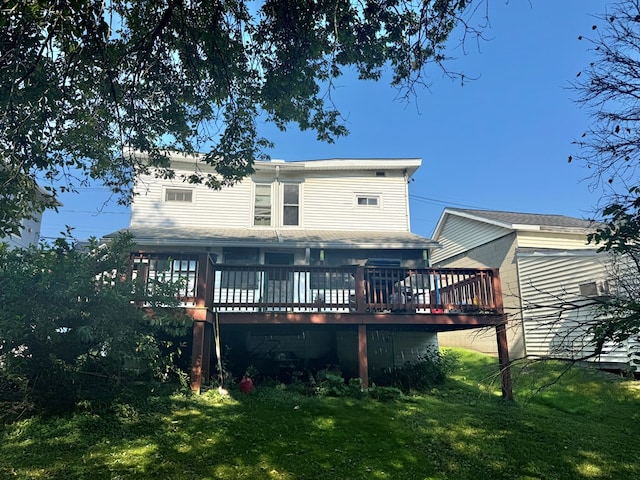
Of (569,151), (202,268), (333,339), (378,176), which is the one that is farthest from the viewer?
(378,176)

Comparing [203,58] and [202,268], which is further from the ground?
[203,58]

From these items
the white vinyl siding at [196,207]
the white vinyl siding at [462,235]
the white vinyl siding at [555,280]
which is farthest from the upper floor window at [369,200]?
the white vinyl siding at [555,280]

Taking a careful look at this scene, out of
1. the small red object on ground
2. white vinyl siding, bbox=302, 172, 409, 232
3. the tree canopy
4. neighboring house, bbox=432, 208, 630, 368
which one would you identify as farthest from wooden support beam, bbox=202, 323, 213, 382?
neighboring house, bbox=432, 208, 630, 368

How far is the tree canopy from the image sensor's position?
466 centimetres

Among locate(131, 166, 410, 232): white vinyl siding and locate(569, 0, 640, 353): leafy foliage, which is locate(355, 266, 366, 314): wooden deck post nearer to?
locate(131, 166, 410, 232): white vinyl siding

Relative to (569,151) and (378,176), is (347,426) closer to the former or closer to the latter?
(569,151)

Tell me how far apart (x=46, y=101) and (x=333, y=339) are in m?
8.33

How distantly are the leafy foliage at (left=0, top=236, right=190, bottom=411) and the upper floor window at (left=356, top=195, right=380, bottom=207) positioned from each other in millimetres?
8364

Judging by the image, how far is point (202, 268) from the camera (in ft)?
26.6

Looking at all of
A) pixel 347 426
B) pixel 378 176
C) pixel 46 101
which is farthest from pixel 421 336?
pixel 46 101

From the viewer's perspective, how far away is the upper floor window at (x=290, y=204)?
43.5 ft

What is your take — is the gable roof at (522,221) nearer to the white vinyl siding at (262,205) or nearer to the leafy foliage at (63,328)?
the white vinyl siding at (262,205)

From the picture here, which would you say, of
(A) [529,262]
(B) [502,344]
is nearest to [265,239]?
(B) [502,344]

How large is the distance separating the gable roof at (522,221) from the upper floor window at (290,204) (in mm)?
6979
